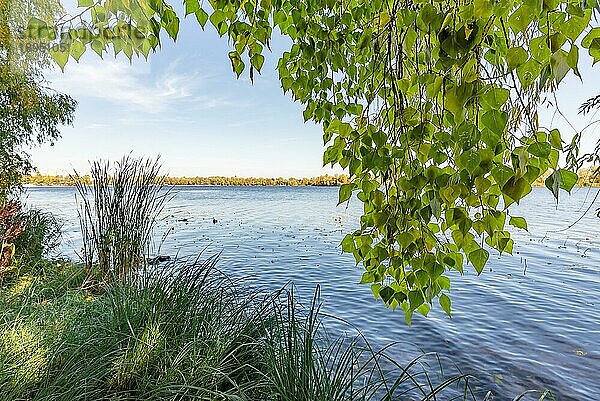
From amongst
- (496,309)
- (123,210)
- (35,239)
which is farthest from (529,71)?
(35,239)

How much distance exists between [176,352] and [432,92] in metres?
2.08

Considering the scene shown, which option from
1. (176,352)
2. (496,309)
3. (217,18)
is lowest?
(496,309)

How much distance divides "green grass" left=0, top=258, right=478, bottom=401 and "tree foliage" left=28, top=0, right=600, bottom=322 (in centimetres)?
69

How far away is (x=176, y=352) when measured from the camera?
2.22 meters

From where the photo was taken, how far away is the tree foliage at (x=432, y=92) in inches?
24.5

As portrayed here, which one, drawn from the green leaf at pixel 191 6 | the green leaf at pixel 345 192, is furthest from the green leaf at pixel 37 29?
the green leaf at pixel 345 192

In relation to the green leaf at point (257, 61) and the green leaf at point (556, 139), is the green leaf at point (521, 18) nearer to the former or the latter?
the green leaf at point (556, 139)

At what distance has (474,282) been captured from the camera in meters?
7.32

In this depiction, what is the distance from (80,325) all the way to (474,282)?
6720 millimetres

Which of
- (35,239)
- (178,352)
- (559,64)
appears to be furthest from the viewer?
(35,239)

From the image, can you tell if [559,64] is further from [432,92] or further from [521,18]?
[432,92]

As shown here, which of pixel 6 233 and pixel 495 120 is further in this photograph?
pixel 6 233

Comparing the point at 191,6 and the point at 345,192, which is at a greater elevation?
the point at 191,6

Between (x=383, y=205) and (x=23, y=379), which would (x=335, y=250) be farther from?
(x=383, y=205)
